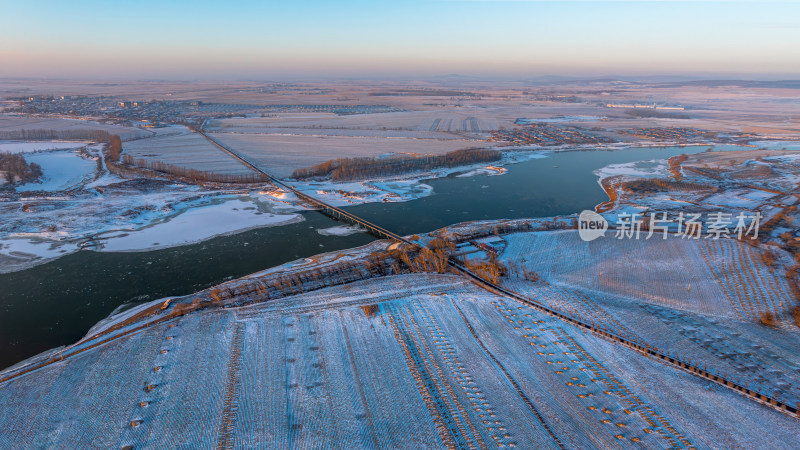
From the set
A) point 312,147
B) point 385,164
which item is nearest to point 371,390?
point 385,164

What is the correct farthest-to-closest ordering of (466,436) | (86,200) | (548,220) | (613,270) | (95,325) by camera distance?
(86,200) < (548,220) < (613,270) < (95,325) < (466,436)

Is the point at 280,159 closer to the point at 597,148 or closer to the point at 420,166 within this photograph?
the point at 420,166

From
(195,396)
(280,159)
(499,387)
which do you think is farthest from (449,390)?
(280,159)

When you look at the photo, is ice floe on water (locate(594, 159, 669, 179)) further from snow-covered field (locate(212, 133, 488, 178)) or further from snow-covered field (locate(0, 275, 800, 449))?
snow-covered field (locate(0, 275, 800, 449))

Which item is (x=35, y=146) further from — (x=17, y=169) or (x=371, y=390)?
(x=371, y=390)

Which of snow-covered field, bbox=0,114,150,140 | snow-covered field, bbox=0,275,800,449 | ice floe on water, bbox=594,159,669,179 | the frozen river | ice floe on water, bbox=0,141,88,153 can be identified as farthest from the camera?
snow-covered field, bbox=0,114,150,140

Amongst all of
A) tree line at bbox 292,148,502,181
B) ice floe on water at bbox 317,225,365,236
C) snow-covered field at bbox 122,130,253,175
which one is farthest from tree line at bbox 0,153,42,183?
ice floe on water at bbox 317,225,365,236

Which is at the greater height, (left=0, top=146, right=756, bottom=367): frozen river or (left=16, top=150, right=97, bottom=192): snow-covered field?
(left=16, top=150, right=97, bottom=192): snow-covered field
